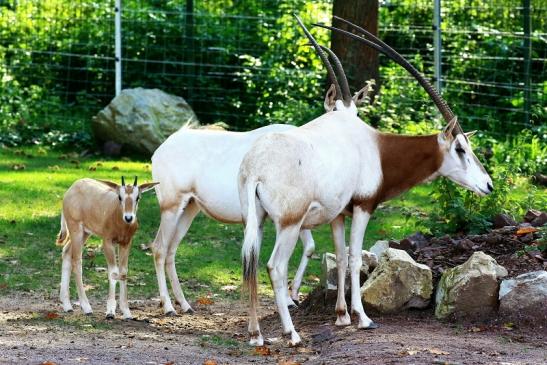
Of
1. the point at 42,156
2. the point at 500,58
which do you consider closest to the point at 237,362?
the point at 42,156

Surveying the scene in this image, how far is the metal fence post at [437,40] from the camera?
16.6 meters

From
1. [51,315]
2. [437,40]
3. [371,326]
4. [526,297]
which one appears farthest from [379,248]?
[437,40]

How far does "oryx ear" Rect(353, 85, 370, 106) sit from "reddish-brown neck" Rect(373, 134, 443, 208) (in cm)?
200

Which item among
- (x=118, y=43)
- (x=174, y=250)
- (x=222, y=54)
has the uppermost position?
(x=118, y=43)

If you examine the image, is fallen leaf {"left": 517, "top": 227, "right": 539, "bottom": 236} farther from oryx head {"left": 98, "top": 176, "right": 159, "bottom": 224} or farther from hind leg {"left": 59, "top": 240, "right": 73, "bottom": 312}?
hind leg {"left": 59, "top": 240, "right": 73, "bottom": 312}

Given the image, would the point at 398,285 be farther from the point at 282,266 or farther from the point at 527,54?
the point at 527,54

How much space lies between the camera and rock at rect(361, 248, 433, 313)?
28.5 feet

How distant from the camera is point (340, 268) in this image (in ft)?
29.1

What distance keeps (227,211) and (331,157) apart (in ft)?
4.45

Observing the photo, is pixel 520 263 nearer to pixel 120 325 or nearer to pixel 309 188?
pixel 309 188

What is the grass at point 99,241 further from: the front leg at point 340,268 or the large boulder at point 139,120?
the front leg at point 340,268

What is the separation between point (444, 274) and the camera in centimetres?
870

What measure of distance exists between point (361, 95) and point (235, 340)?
4.17 metres

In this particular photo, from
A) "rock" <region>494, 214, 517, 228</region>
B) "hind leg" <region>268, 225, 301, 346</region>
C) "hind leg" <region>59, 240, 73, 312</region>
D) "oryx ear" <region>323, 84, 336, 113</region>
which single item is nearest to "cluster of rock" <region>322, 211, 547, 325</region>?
"rock" <region>494, 214, 517, 228</region>
